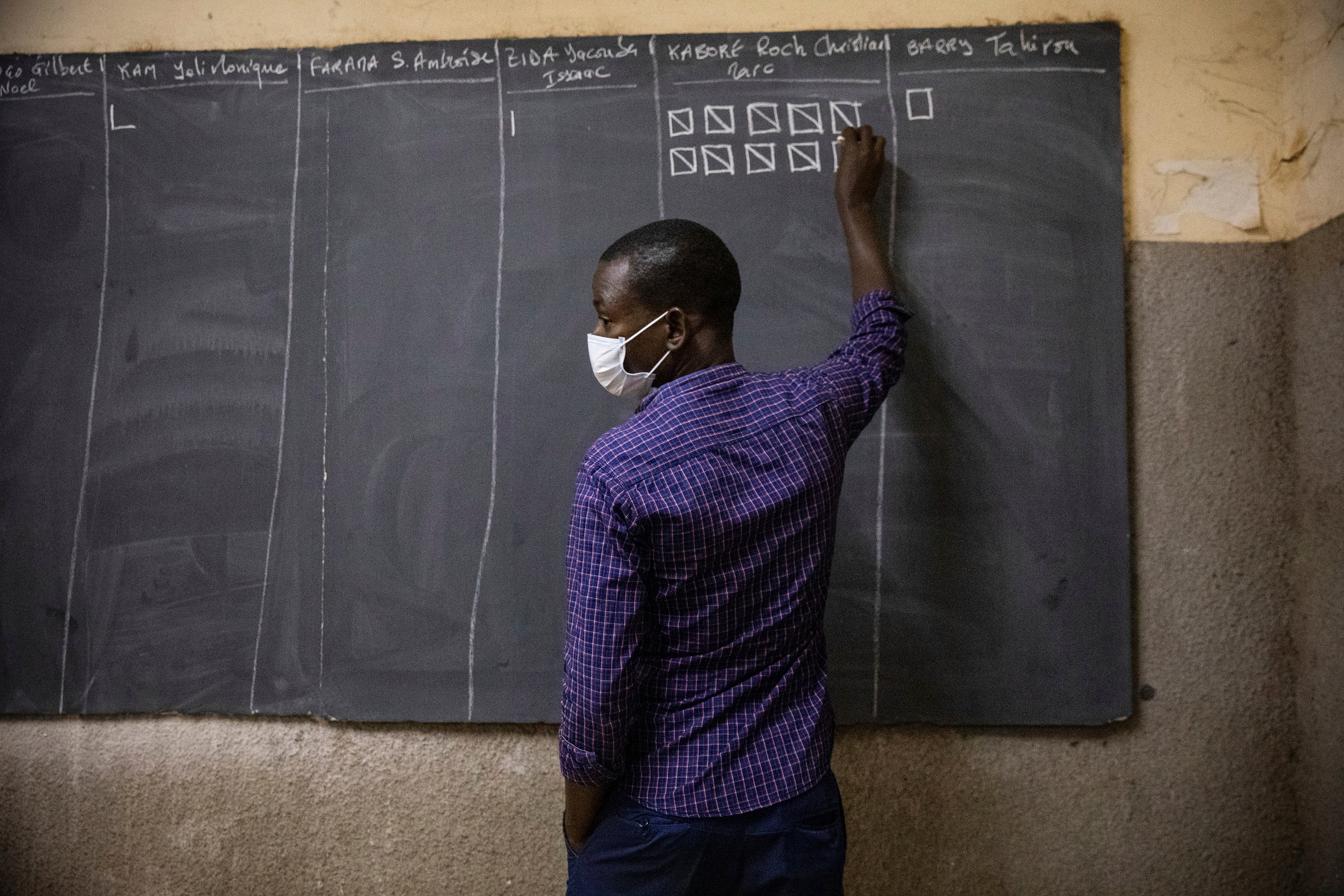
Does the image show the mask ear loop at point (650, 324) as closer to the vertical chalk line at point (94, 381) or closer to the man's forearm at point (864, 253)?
the man's forearm at point (864, 253)

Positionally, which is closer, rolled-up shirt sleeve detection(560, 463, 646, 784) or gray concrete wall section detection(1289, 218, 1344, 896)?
rolled-up shirt sleeve detection(560, 463, 646, 784)

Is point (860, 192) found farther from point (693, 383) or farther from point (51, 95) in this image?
point (51, 95)

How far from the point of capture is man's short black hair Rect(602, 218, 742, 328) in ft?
3.96

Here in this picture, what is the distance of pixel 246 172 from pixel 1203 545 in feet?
7.88

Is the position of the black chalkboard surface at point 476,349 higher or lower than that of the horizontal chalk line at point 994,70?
lower

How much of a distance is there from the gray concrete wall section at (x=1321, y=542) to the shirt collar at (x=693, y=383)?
1.36 metres

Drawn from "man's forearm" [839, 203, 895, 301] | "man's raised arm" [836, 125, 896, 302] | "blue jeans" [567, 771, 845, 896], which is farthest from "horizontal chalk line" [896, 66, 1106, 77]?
"blue jeans" [567, 771, 845, 896]

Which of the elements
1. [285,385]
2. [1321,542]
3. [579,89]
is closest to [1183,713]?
[1321,542]

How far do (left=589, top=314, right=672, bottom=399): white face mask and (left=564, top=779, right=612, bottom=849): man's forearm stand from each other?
65 centimetres

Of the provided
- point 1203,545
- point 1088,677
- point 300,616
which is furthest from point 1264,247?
point 300,616

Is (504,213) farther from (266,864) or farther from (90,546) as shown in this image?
(266,864)

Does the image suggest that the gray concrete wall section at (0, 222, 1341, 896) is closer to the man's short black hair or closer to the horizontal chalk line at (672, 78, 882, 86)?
the horizontal chalk line at (672, 78, 882, 86)

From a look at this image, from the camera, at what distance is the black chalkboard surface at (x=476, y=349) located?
172cm

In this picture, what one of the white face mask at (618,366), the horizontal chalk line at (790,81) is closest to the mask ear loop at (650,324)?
the white face mask at (618,366)
